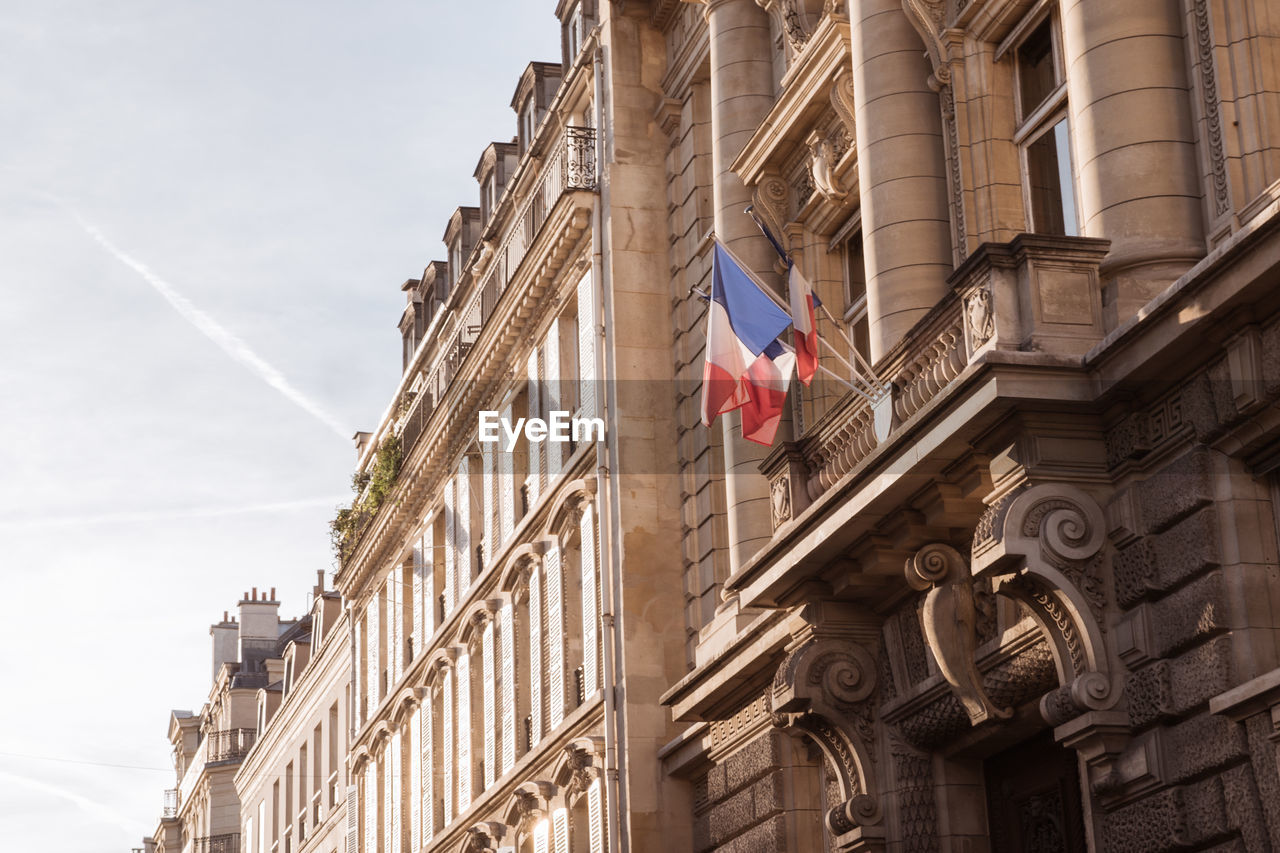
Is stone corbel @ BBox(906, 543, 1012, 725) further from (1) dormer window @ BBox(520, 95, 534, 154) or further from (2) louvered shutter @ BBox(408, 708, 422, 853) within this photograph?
(2) louvered shutter @ BBox(408, 708, 422, 853)

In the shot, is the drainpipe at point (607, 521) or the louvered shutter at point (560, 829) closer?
the drainpipe at point (607, 521)

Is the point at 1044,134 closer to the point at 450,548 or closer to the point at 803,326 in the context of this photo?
the point at 803,326

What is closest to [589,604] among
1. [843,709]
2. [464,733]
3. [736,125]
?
[736,125]

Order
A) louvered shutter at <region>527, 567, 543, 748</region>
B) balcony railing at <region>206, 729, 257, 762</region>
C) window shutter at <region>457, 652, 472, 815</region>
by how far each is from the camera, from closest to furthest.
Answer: louvered shutter at <region>527, 567, 543, 748</region> → window shutter at <region>457, 652, 472, 815</region> → balcony railing at <region>206, 729, 257, 762</region>

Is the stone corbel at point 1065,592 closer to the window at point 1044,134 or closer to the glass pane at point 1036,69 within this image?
the window at point 1044,134

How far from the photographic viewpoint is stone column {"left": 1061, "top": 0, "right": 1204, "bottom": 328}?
15781 mm

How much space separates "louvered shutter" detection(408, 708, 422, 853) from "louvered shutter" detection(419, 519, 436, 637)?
4.98 feet

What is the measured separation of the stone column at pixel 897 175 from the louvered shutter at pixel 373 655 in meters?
24.9

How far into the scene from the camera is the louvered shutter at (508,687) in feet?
107

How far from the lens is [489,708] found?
111ft

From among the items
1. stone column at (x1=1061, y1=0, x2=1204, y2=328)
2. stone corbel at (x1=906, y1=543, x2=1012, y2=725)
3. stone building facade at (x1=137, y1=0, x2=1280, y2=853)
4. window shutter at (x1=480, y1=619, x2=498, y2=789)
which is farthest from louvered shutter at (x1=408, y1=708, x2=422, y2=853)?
stone column at (x1=1061, y1=0, x2=1204, y2=328)

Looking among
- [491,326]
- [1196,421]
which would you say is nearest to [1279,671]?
[1196,421]

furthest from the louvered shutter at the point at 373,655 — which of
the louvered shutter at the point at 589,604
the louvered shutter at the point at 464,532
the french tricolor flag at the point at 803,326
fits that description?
the french tricolor flag at the point at 803,326

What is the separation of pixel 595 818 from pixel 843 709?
851 cm
